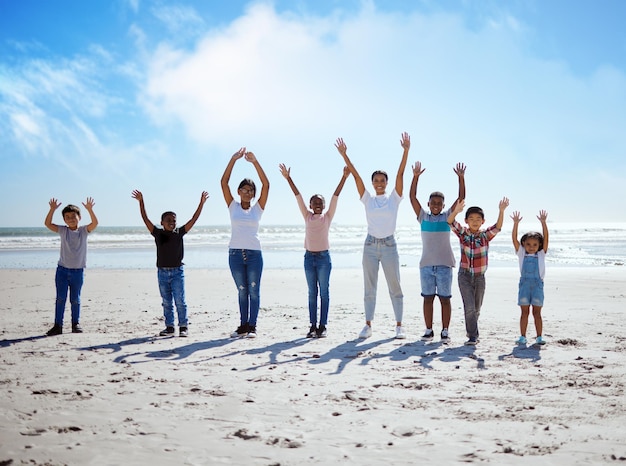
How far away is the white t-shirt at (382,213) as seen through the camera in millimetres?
6320

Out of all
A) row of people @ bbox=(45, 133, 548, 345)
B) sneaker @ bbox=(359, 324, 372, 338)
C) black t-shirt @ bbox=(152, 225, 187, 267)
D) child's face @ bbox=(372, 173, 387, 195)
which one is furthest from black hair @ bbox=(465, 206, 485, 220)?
black t-shirt @ bbox=(152, 225, 187, 267)

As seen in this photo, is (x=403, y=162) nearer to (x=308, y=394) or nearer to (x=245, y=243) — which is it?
(x=245, y=243)

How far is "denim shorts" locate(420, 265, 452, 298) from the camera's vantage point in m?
6.11

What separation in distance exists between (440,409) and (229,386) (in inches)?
70.5

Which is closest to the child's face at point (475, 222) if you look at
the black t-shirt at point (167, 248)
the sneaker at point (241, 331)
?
the sneaker at point (241, 331)

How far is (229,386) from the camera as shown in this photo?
4.15 m

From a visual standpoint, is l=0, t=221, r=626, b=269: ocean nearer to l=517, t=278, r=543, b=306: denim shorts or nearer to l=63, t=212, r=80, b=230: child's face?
l=63, t=212, r=80, b=230: child's face

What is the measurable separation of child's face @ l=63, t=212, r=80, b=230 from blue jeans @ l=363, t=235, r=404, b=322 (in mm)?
4170

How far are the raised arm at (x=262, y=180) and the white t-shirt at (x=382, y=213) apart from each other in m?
1.42

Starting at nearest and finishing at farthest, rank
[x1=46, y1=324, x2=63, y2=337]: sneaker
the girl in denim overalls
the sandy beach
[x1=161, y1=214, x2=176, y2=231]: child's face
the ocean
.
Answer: the sandy beach
the girl in denim overalls
[x1=46, y1=324, x2=63, y2=337]: sneaker
[x1=161, y1=214, x2=176, y2=231]: child's face
the ocean

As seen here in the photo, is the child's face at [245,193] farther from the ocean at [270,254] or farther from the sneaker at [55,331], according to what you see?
the ocean at [270,254]

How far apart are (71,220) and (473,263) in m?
5.60

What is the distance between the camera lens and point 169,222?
668cm

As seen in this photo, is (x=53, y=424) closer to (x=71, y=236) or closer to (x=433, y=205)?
(x=71, y=236)
